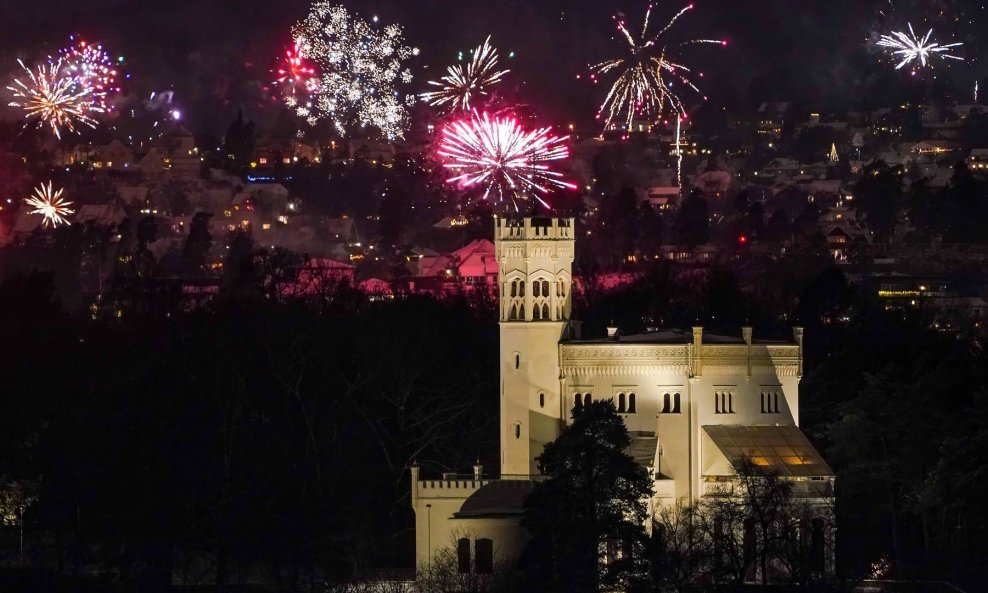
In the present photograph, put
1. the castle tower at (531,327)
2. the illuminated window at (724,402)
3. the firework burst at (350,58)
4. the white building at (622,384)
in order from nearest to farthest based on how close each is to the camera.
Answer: the white building at (622,384), the castle tower at (531,327), the illuminated window at (724,402), the firework burst at (350,58)

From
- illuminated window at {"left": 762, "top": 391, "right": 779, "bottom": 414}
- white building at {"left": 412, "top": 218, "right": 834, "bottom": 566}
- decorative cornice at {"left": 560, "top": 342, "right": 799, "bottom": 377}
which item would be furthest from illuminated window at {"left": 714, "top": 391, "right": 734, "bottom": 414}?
illuminated window at {"left": 762, "top": 391, "right": 779, "bottom": 414}

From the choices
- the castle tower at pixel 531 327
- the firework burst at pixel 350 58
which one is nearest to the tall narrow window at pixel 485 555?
the castle tower at pixel 531 327

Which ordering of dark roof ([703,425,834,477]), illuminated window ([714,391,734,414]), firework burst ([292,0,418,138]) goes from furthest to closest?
firework burst ([292,0,418,138]), illuminated window ([714,391,734,414]), dark roof ([703,425,834,477])

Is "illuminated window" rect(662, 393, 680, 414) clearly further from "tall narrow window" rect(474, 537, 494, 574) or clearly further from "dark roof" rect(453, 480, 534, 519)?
"tall narrow window" rect(474, 537, 494, 574)

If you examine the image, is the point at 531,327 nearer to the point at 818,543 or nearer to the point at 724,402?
the point at 724,402

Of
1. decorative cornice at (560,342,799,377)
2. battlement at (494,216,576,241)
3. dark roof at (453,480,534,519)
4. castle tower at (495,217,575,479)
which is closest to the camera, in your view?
dark roof at (453,480,534,519)

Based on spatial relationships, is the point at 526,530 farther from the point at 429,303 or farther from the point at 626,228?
the point at 626,228

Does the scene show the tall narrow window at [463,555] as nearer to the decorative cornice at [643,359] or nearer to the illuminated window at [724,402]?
the decorative cornice at [643,359]
